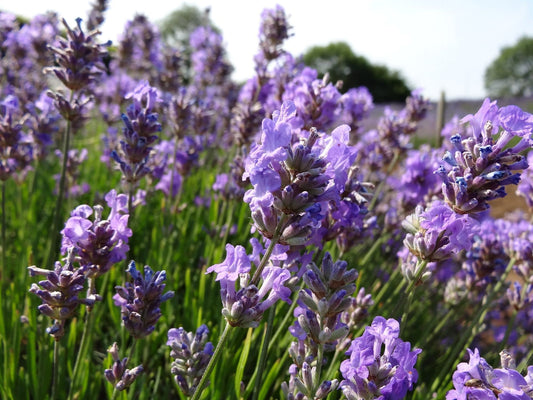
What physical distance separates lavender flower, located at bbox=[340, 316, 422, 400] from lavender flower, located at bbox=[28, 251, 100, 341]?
0.74 metres

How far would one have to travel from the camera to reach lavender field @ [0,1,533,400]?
1109 millimetres

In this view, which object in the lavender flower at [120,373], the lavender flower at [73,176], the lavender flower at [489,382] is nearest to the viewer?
the lavender flower at [489,382]

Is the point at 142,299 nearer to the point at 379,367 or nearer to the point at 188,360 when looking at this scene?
the point at 188,360

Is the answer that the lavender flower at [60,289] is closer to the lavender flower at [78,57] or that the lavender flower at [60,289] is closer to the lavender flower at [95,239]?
the lavender flower at [95,239]

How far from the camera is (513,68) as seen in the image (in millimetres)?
52688

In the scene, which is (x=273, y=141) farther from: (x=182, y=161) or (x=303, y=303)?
(x=182, y=161)

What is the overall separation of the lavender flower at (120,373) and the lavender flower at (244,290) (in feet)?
1.38

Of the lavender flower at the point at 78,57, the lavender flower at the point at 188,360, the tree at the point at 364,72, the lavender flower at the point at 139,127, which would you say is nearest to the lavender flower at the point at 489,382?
the lavender flower at the point at 188,360

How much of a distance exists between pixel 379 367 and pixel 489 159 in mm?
631

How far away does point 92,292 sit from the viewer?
1.44 meters

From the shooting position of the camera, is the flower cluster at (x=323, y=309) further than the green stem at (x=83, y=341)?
No

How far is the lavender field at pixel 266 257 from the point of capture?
111cm

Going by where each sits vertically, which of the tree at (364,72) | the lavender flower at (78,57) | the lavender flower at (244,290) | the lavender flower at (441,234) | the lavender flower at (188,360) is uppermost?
the tree at (364,72)

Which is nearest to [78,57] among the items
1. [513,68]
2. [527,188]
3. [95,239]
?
[95,239]
